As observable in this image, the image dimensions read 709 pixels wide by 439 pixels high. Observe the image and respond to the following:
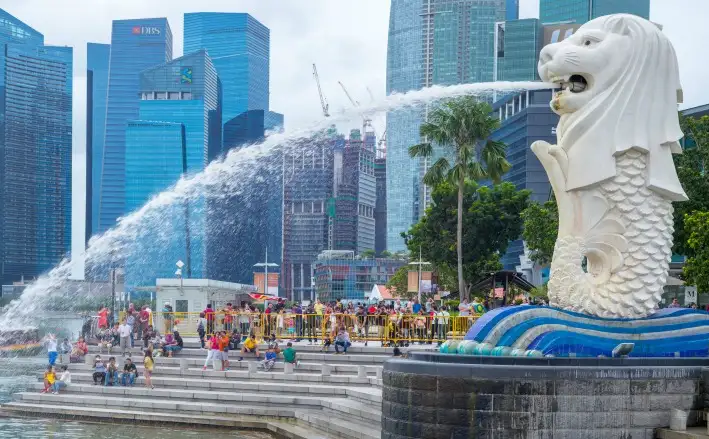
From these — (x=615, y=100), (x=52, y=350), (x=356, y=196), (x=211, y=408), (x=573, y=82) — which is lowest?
(x=211, y=408)

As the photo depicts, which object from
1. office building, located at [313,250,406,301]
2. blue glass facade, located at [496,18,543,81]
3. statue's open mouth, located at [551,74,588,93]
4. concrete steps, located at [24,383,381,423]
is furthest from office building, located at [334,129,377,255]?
statue's open mouth, located at [551,74,588,93]

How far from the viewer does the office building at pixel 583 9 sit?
590 feet

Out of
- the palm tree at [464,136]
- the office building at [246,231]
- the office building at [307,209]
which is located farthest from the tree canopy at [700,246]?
the office building at [246,231]

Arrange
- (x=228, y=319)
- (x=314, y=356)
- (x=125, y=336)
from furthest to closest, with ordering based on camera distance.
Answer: (x=228, y=319) → (x=125, y=336) → (x=314, y=356)

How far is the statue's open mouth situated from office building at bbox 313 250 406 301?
13645 centimetres

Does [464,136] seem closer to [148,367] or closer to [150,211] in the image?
[150,211]

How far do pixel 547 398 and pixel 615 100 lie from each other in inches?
239

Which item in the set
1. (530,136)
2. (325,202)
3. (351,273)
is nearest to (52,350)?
(530,136)

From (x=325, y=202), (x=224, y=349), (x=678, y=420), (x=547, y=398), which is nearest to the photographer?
(x=547, y=398)

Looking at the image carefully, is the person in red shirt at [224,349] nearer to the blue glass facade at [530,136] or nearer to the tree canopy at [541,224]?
the tree canopy at [541,224]

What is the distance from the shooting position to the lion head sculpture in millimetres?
18875

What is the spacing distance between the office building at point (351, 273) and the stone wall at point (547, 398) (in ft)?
459

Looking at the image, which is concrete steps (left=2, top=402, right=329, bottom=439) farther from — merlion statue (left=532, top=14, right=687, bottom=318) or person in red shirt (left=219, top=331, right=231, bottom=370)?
merlion statue (left=532, top=14, right=687, bottom=318)

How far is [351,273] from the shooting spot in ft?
522
